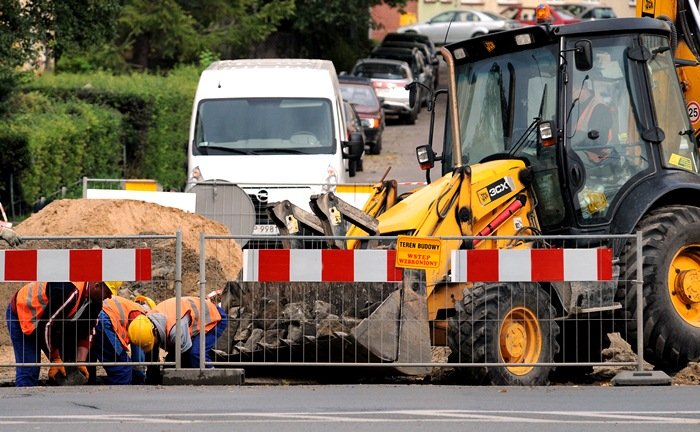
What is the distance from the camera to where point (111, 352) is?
11.6m

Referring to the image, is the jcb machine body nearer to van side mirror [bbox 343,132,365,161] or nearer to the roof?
van side mirror [bbox 343,132,365,161]

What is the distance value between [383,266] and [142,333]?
192 cm

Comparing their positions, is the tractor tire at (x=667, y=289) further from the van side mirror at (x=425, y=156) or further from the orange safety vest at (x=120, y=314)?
the orange safety vest at (x=120, y=314)

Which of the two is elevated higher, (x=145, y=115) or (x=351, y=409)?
(x=145, y=115)

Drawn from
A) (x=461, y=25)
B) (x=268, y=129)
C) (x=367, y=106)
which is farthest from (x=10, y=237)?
(x=461, y=25)

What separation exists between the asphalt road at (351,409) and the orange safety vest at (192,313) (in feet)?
2.18

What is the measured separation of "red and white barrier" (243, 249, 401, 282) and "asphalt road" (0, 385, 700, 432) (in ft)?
2.70

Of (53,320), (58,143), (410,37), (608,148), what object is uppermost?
(410,37)

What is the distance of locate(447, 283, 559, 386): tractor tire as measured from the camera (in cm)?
1115

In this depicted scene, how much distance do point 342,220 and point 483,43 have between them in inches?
79.2

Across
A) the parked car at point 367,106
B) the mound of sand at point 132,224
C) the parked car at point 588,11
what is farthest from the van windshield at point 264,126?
the parked car at point 588,11

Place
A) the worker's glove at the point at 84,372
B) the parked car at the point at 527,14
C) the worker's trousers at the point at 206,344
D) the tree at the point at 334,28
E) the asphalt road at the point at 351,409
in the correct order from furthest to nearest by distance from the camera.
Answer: the parked car at the point at 527,14 < the tree at the point at 334,28 < the worker's glove at the point at 84,372 < the worker's trousers at the point at 206,344 < the asphalt road at the point at 351,409

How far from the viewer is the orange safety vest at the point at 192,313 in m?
11.5

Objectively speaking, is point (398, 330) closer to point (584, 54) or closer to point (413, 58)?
point (584, 54)
